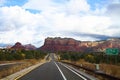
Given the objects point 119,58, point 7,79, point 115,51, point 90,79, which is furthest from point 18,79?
point 119,58

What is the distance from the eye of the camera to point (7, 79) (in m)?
23.0

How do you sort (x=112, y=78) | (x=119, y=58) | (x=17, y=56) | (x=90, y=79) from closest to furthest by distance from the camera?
(x=112, y=78) → (x=90, y=79) → (x=119, y=58) → (x=17, y=56)

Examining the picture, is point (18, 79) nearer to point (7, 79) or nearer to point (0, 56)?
point (7, 79)

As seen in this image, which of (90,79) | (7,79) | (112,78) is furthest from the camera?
(90,79)

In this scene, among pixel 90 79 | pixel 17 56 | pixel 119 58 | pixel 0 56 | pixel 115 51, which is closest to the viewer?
pixel 90 79

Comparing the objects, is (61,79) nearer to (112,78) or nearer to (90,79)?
(90,79)

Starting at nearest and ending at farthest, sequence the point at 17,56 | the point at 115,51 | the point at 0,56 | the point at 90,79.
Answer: the point at 90,79 < the point at 115,51 < the point at 0,56 < the point at 17,56

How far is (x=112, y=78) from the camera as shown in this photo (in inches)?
790

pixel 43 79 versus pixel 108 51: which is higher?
pixel 108 51

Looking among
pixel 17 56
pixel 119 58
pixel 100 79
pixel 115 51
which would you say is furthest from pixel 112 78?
pixel 17 56

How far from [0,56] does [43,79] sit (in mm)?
117283

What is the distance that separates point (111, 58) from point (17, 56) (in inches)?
2447

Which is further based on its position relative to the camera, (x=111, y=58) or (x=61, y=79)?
(x=111, y=58)

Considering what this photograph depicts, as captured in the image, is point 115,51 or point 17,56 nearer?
point 115,51
